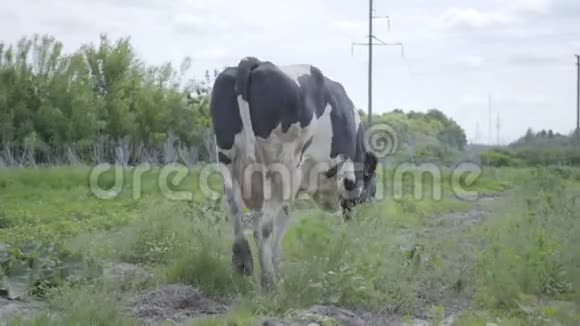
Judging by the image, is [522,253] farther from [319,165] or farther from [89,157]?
[89,157]

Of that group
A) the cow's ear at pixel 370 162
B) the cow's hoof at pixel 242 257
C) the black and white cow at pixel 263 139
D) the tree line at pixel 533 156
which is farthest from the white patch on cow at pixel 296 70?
the tree line at pixel 533 156

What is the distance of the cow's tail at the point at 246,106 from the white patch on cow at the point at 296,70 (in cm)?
44

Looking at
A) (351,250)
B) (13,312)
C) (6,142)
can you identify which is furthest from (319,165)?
(6,142)

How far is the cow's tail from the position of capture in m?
6.80

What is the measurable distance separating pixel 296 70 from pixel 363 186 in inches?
102

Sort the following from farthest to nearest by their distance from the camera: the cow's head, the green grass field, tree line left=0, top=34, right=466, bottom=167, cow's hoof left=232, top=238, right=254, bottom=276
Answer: tree line left=0, top=34, right=466, bottom=167 < the cow's head < cow's hoof left=232, top=238, right=254, bottom=276 < the green grass field

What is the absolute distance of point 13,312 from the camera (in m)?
5.71

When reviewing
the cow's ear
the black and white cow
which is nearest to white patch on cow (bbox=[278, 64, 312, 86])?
the black and white cow

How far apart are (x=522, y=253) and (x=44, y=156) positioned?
2707 centimetres

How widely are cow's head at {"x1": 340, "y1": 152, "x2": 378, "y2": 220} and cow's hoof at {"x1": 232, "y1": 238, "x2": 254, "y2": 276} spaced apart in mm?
2157

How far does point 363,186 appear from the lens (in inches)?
376

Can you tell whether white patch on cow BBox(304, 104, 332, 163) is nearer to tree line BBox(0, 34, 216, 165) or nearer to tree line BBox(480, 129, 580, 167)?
tree line BBox(0, 34, 216, 165)

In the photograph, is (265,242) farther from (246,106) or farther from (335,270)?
(246,106)

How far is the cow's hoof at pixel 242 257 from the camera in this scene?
22.2ft
